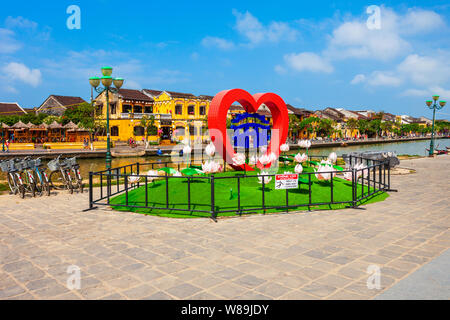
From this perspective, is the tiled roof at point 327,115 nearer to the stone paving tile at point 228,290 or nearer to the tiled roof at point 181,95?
the tiled roof at point 181,95

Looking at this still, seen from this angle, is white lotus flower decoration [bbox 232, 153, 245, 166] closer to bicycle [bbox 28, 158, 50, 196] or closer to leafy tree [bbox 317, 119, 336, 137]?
bicycle [bbox 28, 158, 50, 196]

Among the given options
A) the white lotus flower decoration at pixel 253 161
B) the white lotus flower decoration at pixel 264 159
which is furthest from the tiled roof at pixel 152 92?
the white lotus flower decoration at pixel 264 159

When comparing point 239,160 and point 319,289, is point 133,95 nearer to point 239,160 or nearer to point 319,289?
point 239,160

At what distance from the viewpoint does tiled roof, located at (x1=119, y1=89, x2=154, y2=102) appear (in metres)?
50.8

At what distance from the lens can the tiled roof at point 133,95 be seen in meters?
50.8

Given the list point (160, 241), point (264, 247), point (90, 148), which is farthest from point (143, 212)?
point (90, 148)

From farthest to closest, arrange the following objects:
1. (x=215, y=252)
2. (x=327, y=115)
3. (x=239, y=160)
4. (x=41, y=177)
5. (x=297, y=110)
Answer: (x=327, y=115) → (x=297, y=110) → (x=239, y=160) → (x=41, y=177) → (x=215, y=252)

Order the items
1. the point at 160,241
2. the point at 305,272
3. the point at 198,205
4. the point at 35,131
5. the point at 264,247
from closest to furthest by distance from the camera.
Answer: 1. the point at 305,272
2. the point at 264,247
3. the point at 160,241
4. the point at 198,205
5. the point at 35,131

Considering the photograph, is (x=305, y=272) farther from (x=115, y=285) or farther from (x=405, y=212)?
(x=405, y=212)

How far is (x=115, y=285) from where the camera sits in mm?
4680

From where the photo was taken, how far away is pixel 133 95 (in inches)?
2079

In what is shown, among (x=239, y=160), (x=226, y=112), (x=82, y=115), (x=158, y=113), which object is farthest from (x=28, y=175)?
(x=158, y=113)

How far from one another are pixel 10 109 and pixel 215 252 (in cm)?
6097
